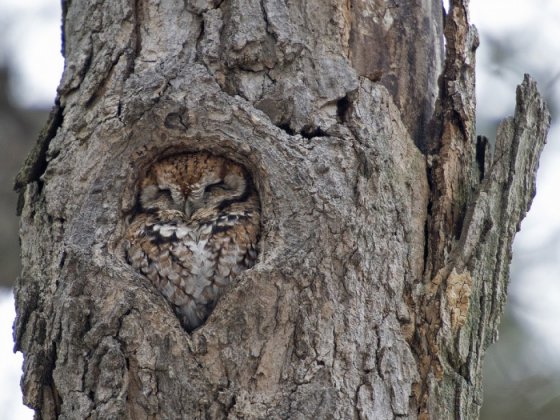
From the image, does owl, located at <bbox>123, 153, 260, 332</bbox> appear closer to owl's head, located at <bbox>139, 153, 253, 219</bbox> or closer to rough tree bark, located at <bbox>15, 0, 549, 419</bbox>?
owl's head, located at <bbox>139, 153, 253, 219</bbox>

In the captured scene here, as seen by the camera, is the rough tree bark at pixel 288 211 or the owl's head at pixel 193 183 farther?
the owl's head at pixel 193 183

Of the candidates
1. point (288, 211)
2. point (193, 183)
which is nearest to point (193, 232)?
point (193, 183)

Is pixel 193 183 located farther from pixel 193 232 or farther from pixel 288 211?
pixel 288 211

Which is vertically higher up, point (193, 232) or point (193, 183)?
point (193, 183)

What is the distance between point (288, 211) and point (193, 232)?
563mm

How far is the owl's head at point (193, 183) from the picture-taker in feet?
8.27

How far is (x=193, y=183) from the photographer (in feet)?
8.61

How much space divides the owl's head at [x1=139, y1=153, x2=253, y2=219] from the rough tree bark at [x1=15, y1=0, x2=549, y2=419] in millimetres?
104

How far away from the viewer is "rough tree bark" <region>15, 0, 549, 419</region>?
80.4 inches

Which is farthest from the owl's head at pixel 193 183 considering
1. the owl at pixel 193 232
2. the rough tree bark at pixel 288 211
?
the rough tree bark at pixel 288 211

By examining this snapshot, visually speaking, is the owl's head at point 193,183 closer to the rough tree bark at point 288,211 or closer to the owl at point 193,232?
the owl at point 193,232

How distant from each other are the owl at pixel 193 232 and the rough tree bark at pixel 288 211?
0.38 ft

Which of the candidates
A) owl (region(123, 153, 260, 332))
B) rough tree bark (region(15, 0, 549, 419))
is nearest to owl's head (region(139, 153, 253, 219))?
owl (region(123, 153, 260, 332))

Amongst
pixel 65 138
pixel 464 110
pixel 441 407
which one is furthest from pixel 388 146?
pixel 65 138
